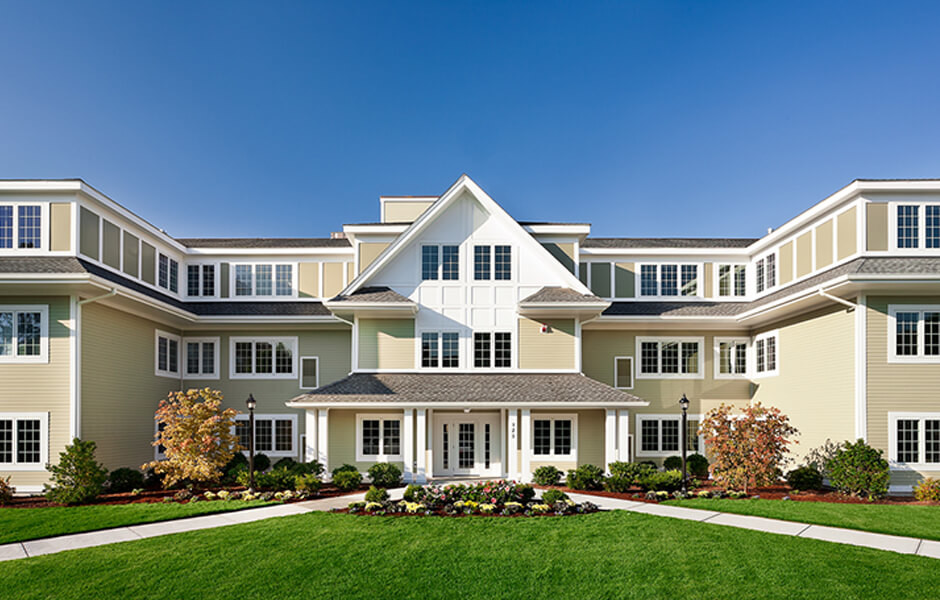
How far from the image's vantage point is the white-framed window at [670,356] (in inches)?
939

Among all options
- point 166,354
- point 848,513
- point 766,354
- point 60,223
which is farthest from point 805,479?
point 60,223

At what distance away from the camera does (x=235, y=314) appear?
23.2m

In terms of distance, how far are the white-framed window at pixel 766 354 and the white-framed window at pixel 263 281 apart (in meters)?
18.6

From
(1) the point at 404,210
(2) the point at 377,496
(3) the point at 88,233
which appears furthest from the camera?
(1) the point at 404,210

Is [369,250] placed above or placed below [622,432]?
above

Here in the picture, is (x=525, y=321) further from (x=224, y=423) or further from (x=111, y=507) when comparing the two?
(x=111, y=507)

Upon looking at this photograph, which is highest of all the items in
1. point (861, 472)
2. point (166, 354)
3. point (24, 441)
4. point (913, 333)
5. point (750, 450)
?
point (913, 333)

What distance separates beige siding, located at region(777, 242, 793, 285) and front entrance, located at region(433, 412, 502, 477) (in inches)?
452

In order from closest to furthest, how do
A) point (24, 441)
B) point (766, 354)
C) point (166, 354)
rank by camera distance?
1. point (24, 441)
2. point (766, 354)
3. point (166, 354)

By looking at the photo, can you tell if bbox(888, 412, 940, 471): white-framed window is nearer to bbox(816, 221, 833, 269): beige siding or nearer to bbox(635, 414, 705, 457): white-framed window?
bbox(816, 221, 833, 269): beige siding

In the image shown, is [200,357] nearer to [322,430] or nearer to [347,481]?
[322,430]

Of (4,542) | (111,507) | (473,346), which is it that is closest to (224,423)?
(111,507)

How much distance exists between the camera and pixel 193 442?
17953mm

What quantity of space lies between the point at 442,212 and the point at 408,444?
820 cm
